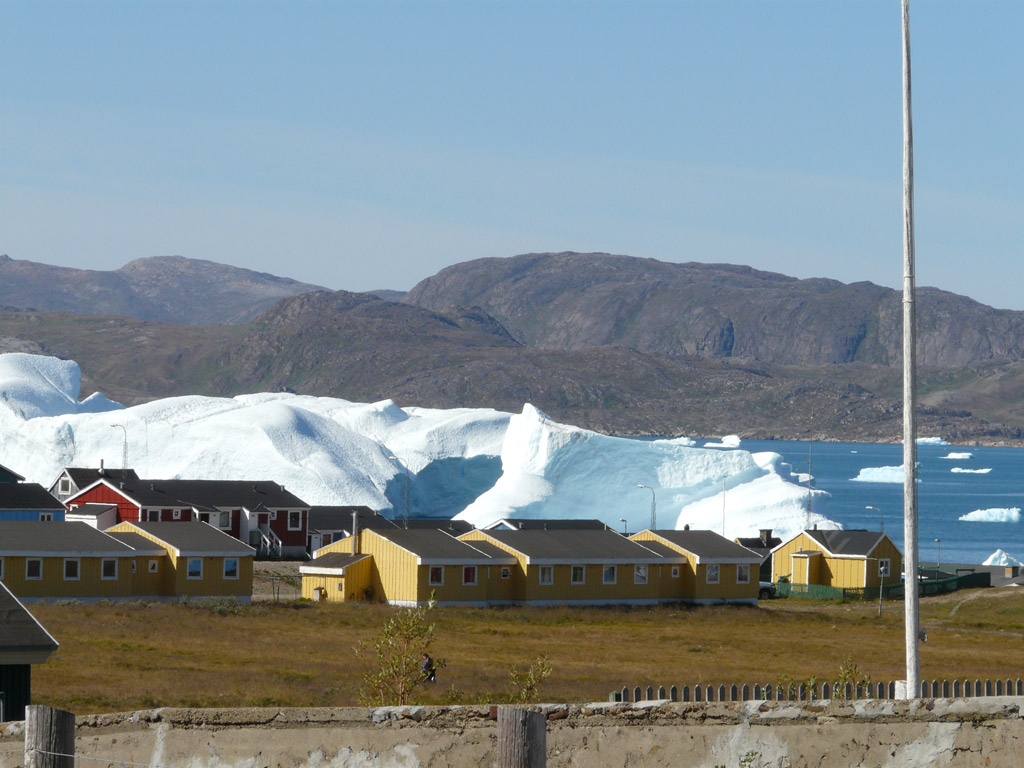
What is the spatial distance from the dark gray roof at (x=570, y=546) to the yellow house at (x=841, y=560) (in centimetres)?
1449

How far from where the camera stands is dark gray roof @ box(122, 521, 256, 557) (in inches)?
2042

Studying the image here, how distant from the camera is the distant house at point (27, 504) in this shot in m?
63.2

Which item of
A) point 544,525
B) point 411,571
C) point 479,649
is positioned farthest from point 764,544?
point 479,649

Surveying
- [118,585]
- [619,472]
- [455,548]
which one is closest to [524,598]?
[455,548]

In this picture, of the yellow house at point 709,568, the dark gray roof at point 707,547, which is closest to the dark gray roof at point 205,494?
the yellow house at point 709,568

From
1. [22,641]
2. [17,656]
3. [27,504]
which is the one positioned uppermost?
[27,504]

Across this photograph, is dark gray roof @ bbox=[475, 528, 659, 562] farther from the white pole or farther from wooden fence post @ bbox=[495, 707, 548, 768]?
wooden fence post @ bbox=[495, 707, 548, 768]

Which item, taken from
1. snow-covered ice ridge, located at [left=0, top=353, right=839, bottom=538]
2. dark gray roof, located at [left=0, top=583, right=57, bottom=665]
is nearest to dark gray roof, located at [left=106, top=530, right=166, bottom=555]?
dark gray roof, located at [left=0, top=583, right=57, bottom=665]

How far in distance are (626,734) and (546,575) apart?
47278mm

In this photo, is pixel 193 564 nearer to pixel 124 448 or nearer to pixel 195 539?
pixel 195 539

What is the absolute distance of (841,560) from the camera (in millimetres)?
69750

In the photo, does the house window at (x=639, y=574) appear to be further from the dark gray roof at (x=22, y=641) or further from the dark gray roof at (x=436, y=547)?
the dark gray roof at (x=22, y=641)

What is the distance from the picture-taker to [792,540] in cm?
7175

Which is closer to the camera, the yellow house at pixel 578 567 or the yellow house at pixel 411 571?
the yellow house at pixel 411 571
